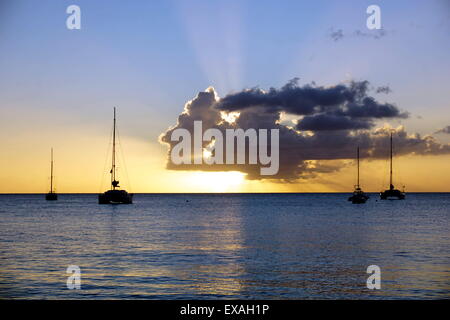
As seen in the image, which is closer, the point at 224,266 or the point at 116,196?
the point at 224,266

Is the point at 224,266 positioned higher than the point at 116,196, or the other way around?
the point at 116,196

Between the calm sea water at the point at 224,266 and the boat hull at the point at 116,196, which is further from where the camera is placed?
the boat hull at the point at 116,196

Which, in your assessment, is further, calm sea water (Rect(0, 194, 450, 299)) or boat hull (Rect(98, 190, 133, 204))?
boat hull (Rect(98, 190, 133, 204))

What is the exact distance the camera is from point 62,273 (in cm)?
3209

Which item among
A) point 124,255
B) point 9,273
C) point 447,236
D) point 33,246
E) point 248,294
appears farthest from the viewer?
point 447,236

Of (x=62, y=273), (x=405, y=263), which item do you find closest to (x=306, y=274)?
(x=405, y=263)

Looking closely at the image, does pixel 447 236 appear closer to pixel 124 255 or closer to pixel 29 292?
pixel 124 255

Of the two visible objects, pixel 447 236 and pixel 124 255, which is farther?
pixel 447 236
